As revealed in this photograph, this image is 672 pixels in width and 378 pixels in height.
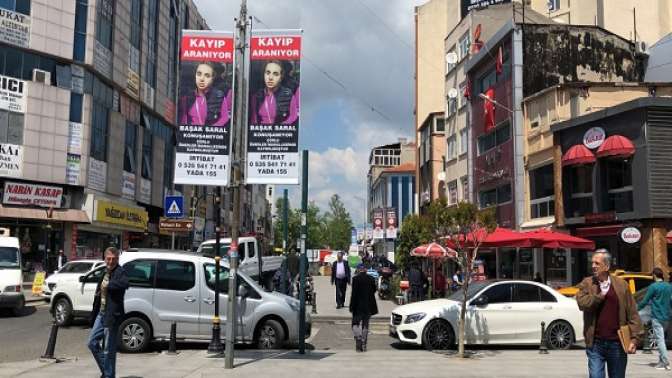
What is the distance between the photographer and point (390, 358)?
12305 mm

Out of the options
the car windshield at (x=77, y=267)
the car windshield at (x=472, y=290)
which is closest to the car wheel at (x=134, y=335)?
the car windshield at (x=472, y=290)

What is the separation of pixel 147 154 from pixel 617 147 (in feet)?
111

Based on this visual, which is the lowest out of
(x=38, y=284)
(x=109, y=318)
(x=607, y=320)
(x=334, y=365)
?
(x=334, y=365)

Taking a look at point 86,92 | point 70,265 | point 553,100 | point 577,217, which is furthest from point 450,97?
point 70,265

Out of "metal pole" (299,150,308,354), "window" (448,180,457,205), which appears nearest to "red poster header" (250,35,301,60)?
"metal pole" (299,150,308,354)

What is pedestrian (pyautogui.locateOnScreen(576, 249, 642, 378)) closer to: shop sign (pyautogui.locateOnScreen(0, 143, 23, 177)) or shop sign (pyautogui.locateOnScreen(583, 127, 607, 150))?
shop sign (pyautogui.locateOnScreen(583, 127, 607, 150))

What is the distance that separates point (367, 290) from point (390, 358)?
5.45 ft

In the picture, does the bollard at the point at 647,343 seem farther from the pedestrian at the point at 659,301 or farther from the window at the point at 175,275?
the window at the point at 175,275

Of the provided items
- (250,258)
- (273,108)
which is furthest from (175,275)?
(250,258)

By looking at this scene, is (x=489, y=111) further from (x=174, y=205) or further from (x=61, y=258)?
(x=61, y=258)

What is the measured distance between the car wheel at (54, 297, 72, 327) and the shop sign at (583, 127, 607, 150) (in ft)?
60.3

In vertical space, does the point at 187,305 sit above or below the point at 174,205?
below

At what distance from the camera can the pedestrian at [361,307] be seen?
13.3 m

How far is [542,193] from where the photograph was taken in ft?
92.8
